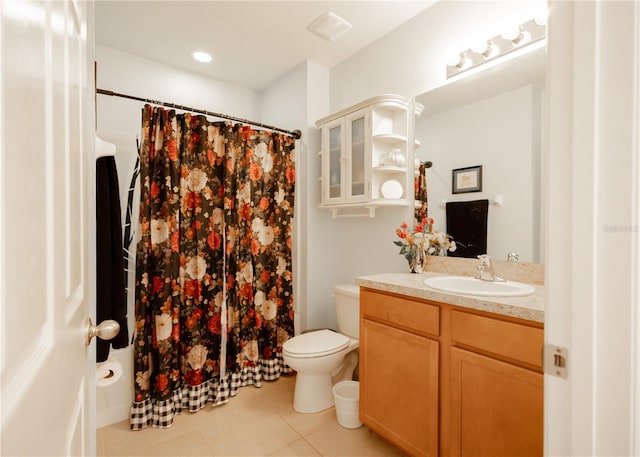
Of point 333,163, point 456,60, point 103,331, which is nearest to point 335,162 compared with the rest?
point 333,163

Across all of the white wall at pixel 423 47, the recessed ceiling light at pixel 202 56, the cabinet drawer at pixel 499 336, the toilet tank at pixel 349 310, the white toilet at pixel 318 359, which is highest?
the recessed ceiling light at pixel 202 56

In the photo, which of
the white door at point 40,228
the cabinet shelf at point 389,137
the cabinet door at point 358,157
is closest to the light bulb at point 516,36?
the cabinet shelf at point 389,137

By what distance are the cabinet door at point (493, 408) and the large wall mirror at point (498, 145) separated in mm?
692

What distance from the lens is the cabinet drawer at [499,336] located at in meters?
1.15

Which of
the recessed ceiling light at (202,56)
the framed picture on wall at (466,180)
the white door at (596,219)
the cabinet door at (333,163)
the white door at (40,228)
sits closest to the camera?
the white door at (40,228)

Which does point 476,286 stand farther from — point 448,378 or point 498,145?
point 498,145

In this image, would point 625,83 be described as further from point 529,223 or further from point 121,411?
point 121,411

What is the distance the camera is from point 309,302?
2707 mm

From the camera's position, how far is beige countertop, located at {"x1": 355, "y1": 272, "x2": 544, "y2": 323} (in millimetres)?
1169

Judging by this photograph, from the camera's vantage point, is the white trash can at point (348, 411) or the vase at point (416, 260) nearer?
the white trash can at point (348, 411)

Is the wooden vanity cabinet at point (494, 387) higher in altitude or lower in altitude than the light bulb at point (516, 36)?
lower

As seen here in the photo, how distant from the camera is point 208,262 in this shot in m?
2.25

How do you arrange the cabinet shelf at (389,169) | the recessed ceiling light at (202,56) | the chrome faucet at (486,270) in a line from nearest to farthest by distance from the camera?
the chrome faucet at (486,270), the cabinet shelf at (389,169), the recessed ceiling light at (202,56)

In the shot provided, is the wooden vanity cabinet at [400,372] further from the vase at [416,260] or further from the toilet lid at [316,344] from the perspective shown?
the vase at [416,260]
